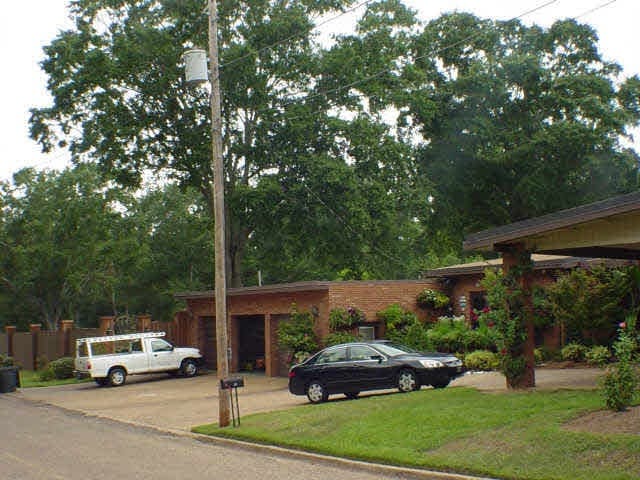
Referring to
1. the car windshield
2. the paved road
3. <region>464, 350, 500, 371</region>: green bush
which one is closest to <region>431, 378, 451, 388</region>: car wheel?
the car windshield

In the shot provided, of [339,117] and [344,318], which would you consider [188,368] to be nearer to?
[344,318]

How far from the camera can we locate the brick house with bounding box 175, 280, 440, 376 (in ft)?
88.8

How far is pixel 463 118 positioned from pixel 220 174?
23.8m

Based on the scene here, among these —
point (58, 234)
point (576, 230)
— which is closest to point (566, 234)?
point (576, 230)

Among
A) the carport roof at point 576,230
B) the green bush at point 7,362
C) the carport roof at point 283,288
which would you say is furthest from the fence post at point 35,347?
the carport roof at point 576,230

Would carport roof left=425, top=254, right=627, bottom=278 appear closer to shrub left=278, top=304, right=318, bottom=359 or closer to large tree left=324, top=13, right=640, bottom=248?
shrub left=278, top=304, right=318, bottom=359

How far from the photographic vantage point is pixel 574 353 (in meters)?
22.3

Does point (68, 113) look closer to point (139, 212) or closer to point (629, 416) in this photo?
point (139, 212)

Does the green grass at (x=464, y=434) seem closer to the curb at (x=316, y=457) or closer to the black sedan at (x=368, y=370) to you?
the curb at (x=316, y=457)

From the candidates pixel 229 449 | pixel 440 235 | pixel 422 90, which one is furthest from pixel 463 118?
pixel 229 449

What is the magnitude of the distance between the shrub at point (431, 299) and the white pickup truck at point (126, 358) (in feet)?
31.0

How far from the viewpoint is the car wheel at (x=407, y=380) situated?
1867cm

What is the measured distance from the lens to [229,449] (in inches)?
570

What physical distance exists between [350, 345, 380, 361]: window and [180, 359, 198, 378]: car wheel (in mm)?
13291
